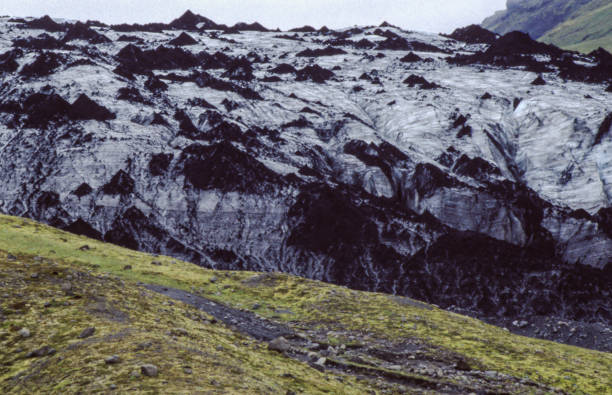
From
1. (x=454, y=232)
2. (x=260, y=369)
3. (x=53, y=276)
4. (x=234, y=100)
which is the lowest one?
(x=454, y=232)

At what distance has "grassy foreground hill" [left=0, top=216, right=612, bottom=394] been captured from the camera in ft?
33.0

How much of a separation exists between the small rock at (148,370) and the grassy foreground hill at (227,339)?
0.08ft

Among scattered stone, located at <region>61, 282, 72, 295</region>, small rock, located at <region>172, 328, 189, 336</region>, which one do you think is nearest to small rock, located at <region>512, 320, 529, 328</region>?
small rock, located at <region>172, 328, 189, 336</region>

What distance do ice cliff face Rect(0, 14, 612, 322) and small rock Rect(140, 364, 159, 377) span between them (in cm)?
3705

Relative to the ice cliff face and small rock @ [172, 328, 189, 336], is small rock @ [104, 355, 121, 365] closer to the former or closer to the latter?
small rock @ [172, 328, 189, 336]

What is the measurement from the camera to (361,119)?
241ft

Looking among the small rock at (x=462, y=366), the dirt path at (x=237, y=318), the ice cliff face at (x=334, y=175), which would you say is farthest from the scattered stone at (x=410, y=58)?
the small rock at (x=462, y=366)

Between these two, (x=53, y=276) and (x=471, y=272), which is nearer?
(x=53, y=276)

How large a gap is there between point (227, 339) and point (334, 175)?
153ft

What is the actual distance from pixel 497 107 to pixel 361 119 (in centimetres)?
2494

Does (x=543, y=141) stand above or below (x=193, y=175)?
above

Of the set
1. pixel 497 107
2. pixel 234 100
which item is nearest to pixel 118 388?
pixel 234 100

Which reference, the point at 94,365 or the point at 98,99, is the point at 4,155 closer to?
the point at 98,99

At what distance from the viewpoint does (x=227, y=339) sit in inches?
611
